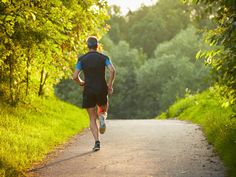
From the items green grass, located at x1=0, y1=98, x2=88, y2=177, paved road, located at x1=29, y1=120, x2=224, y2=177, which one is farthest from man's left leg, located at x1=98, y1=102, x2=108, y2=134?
green grass, located at x1=0, y1=98, x2=88, y2=177

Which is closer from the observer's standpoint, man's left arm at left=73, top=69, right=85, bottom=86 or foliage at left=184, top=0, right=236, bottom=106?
A: foliage at left=184, top=0, right=236, bottom=106

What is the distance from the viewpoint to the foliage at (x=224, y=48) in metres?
6.12

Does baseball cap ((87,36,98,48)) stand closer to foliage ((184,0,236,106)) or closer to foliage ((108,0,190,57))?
foliage ((184,0,236,106))

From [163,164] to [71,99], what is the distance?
180 ft

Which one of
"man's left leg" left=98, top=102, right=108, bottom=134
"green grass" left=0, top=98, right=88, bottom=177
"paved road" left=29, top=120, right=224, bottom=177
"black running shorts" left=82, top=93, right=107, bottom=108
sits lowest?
"paved road" left=29, top=120, right=224, bottom=177

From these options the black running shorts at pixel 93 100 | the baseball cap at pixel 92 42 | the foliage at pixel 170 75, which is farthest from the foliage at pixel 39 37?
the foliage at pixel 170 75

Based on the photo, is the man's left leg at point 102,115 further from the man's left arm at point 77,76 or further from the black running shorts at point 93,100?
the man's left arm at point 77,76

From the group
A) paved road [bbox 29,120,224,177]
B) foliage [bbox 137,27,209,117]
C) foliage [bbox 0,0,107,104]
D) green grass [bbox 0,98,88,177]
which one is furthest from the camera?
foliage [bbox 137,27,209,117]

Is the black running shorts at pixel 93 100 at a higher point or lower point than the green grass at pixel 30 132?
higher

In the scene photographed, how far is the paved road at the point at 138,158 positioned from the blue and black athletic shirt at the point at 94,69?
1238 mm

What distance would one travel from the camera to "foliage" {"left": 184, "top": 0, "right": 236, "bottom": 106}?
6.12 metres

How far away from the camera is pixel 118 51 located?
6694 cm

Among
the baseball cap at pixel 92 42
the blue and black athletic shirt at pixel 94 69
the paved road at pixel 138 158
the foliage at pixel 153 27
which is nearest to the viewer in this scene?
the paved road at pixel 138 158

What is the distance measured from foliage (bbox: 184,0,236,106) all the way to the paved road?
133cm
